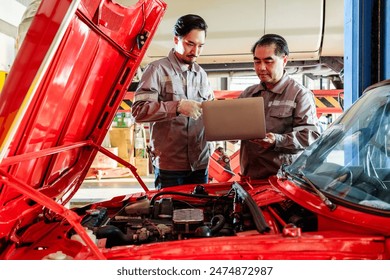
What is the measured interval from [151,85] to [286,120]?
0.96 meters

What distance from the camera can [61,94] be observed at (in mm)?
1750

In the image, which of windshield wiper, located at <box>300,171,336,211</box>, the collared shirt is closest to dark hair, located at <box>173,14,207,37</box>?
the collared shirt

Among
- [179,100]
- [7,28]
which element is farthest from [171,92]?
[7,28]

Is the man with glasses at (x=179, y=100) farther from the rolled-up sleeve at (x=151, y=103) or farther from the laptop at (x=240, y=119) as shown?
the laptop at (x=240, y=119)

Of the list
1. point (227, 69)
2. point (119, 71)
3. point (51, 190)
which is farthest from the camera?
point (227, 69)

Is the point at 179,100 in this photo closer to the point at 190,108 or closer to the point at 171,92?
the point at 171,92

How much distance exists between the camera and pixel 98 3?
177 cm

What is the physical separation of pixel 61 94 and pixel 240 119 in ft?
2.85

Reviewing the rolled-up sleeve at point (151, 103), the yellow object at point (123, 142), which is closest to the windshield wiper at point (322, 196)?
the rolled-up sleeve at point (151, 103)

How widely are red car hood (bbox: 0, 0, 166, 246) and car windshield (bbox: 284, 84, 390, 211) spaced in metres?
1.04

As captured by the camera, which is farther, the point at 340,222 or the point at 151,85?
the point at 151,85

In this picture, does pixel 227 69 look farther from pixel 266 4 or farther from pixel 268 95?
pixel 268 95

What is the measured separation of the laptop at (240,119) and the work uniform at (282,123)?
1.72 ft

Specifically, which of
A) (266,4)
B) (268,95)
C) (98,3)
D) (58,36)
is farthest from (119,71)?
(266,4)
